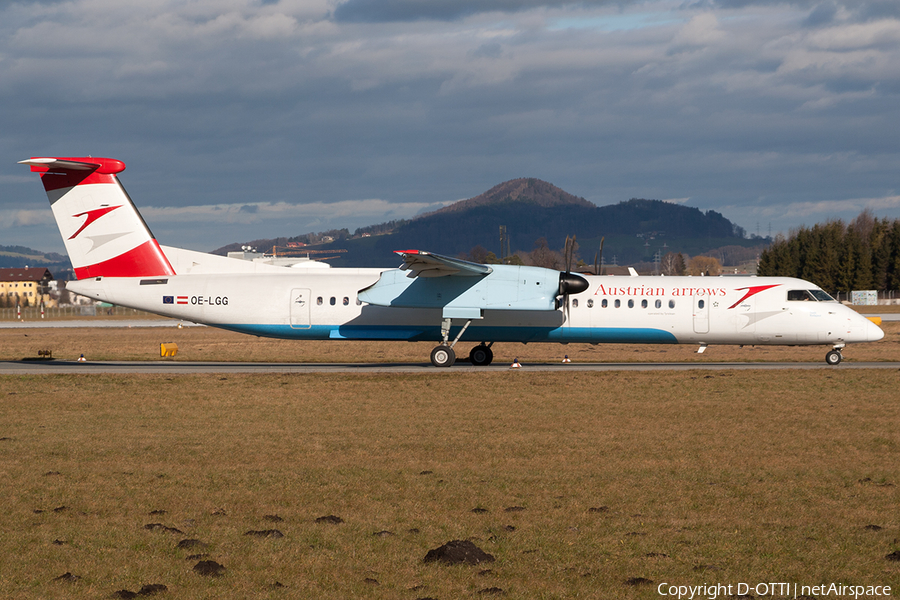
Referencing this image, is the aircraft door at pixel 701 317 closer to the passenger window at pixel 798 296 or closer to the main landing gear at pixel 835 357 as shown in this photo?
the passenger window at pixel 798 296

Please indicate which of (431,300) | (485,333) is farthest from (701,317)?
(431,300)

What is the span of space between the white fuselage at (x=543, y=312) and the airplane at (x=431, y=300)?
0.13 feet

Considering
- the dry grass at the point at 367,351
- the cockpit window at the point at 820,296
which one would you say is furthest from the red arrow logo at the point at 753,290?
the dry grass at the point at 367,351

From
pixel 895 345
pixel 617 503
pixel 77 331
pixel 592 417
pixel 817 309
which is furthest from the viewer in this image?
pixel 77 331

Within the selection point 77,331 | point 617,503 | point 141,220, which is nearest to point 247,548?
point 617,503

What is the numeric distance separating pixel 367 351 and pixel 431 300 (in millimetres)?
12210

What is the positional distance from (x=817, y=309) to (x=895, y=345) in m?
15.7

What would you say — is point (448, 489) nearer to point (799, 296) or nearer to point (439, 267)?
point (439, 267)

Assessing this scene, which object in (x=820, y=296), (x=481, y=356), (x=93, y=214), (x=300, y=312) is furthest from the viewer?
(x=481, y=356)

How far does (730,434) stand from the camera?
51.4 ft

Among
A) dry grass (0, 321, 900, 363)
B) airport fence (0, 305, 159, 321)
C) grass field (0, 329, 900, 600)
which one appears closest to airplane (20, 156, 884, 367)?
dry grass (0, 321, 900, 363)

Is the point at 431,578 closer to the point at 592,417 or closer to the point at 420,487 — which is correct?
the point at 420,487

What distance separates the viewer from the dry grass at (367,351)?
118ft

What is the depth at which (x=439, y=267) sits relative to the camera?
2866 cm
